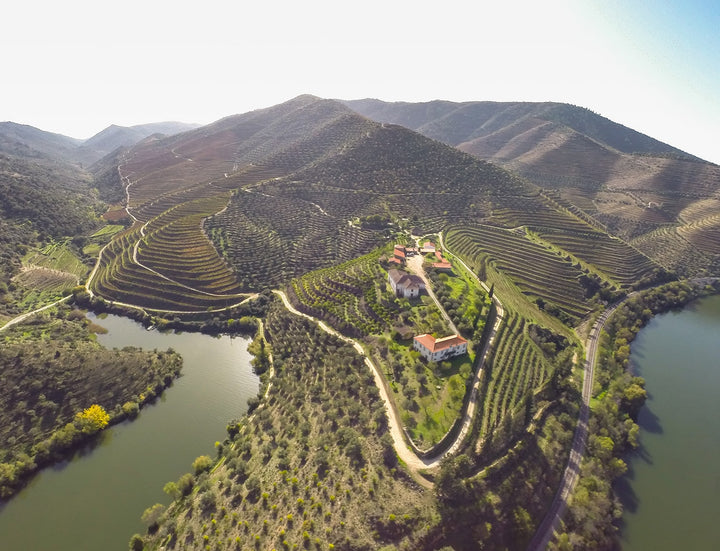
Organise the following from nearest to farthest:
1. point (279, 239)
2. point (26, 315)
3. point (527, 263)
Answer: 1. point (26, 315)
2. point (527, 263)
3. point (279, 239)

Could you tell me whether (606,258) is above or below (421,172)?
below

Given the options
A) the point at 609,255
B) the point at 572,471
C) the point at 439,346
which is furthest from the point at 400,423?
the point at 609,255

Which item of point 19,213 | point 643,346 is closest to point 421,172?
point 643,346

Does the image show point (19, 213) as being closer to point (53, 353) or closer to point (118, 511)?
point (53, 353)

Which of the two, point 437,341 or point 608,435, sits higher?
point 437,341

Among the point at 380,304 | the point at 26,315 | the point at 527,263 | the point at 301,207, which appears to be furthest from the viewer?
the point at 301,207

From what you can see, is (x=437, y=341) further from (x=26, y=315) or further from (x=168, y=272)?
(x=26, y=315)
